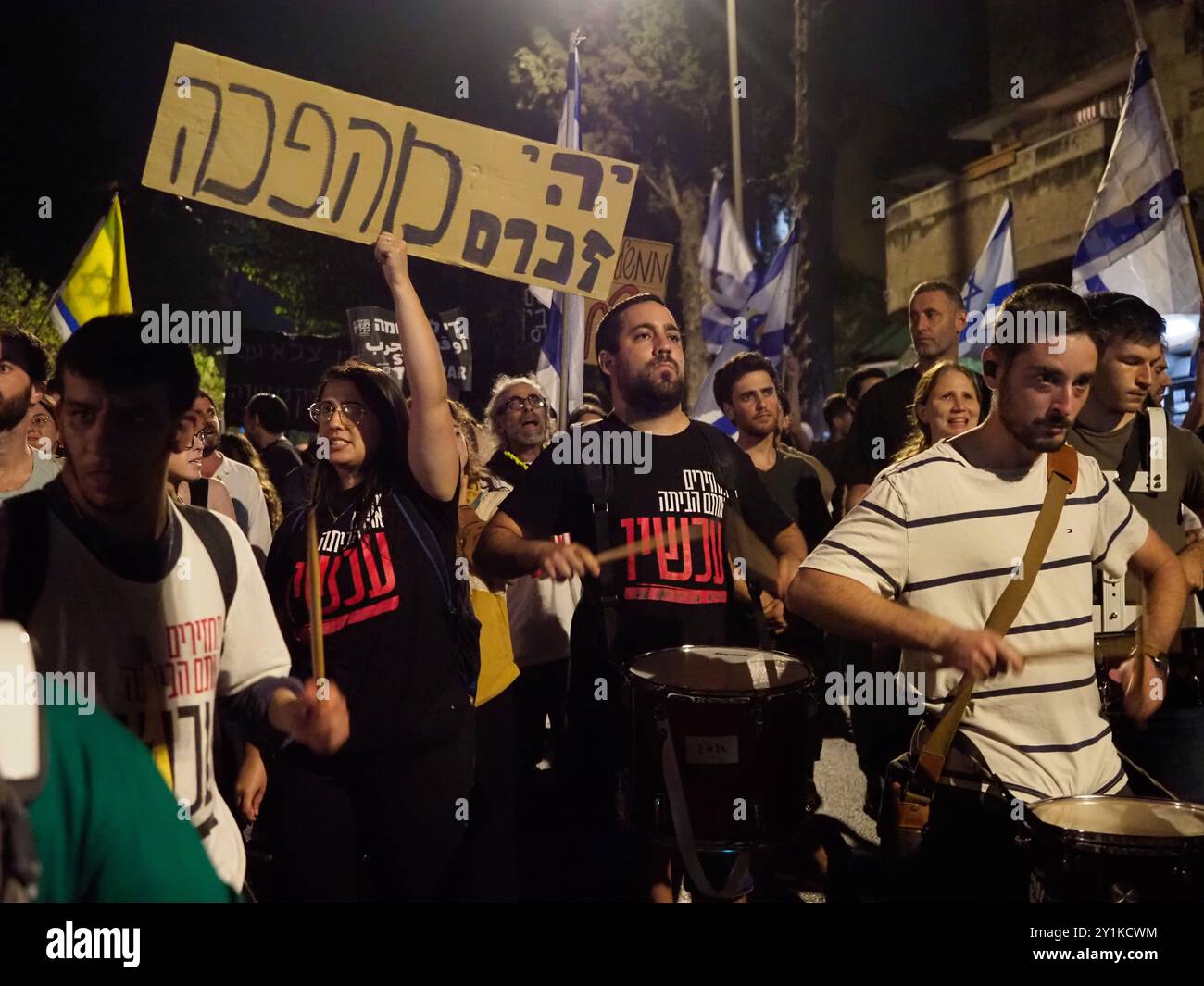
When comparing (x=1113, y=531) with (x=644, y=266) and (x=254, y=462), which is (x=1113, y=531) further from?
(x=644, y=266)

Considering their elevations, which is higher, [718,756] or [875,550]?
[875,550]

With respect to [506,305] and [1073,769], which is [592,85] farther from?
[1073,769]

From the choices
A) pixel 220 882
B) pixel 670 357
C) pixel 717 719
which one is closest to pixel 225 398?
pixel 670 357

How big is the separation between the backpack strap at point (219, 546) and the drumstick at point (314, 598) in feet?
2.03

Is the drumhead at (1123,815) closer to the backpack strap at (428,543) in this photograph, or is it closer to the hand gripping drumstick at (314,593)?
the backpack strap at (428,543)

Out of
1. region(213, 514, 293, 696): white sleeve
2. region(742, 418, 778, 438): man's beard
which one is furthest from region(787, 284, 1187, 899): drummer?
region(742, 418, 778, 438): man's beard

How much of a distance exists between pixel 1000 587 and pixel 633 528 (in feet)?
4.85

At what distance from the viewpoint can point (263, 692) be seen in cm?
286

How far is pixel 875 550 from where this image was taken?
333 cm

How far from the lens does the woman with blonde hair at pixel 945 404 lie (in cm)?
544

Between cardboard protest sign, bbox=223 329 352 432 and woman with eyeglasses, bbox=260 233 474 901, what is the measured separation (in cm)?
839

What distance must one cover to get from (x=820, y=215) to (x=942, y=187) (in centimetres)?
804

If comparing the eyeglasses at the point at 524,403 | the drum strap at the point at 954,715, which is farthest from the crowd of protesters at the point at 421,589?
the eyeglasses at the point at 524,403

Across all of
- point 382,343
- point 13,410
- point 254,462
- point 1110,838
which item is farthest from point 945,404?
Result: point 382,343
